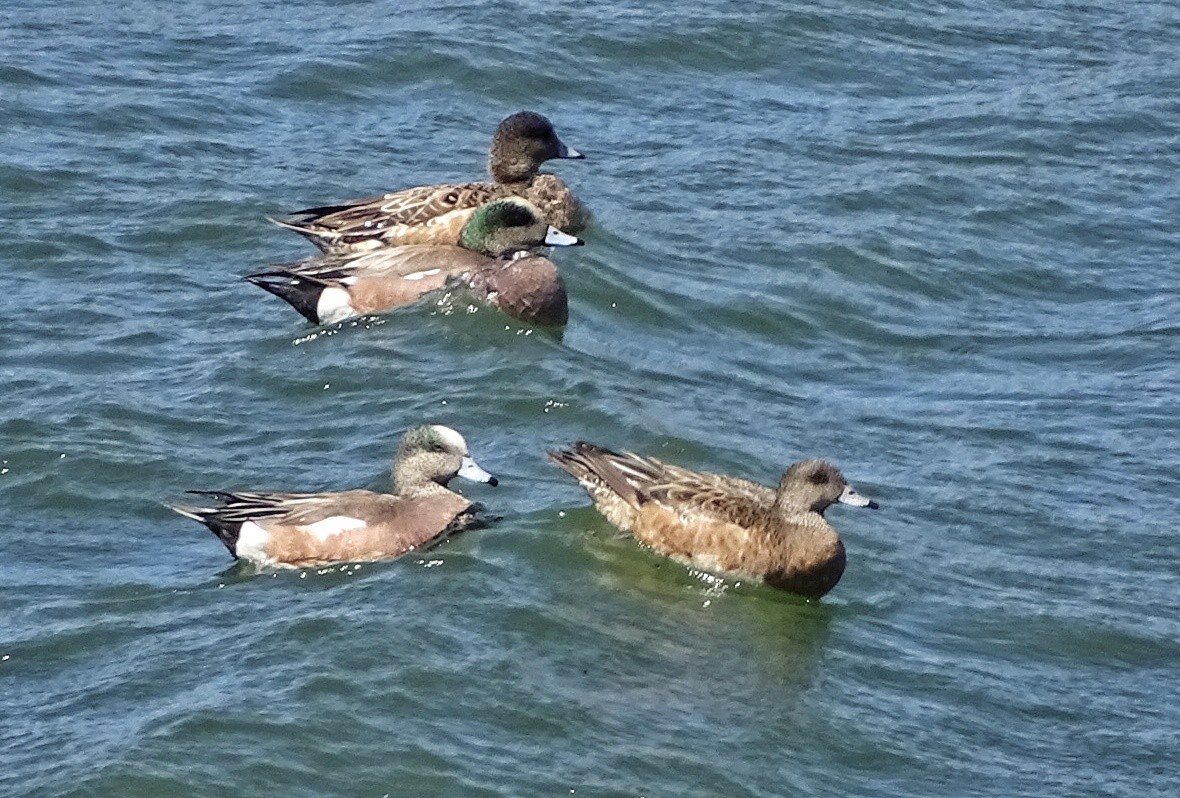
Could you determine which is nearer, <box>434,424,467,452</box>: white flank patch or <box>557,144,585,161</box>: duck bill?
<box>434,424,467,452</box>: white flank patch

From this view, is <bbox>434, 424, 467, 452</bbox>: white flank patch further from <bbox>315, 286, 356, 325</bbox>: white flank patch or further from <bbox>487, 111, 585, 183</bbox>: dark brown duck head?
<bbox>487, 111, 585, 183</bbox>: dark brown duck head

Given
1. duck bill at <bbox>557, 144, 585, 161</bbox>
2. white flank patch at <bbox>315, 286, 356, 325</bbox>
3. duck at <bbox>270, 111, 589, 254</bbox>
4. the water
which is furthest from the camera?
duck bill at <bbox>557, 144, 585, 161</bbox>

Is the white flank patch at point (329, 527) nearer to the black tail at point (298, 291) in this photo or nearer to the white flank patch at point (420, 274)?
the black tail at point (298, 291)

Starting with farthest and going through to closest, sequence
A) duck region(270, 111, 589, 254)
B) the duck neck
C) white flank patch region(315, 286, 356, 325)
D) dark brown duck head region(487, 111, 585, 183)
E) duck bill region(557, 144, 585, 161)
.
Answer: duck bill region(557, 144, 585, 161), dark brown duck head region(487, 111, 585, 183), duck region(270, 111, 589, 254), white flank patch region(315, 286, 356, 325), the duck neck

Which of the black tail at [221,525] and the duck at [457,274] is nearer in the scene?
the black tail at [221,525]

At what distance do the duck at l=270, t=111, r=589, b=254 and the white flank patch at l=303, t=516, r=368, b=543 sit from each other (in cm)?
414

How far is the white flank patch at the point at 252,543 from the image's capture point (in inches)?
407

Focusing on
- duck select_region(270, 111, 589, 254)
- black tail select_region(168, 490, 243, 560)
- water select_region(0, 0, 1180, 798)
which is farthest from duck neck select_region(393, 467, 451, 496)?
duck select_region(270, 111, 589, 254)

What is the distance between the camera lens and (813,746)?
9.22 m

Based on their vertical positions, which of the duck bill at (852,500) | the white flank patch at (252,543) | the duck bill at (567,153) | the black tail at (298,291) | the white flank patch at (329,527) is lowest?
the white flank patch at (252,543)

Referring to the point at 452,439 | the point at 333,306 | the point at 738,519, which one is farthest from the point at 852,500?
the point at 333,306

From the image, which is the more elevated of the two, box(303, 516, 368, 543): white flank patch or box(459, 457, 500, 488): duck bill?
box(459, 457, 500, 488): duck bill

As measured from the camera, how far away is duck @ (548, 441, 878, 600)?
34.6 feet

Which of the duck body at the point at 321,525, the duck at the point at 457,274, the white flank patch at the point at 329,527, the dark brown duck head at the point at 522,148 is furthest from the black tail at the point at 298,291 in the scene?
the white flank patch at the point at 329,527
